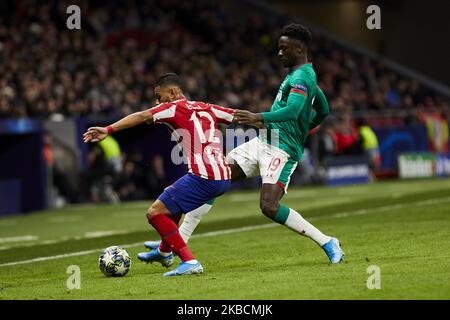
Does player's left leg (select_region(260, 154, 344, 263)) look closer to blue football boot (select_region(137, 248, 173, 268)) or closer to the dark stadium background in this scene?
blue football boot (select_region(137, 248, 173, 268))

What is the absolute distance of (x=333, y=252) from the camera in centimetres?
1085

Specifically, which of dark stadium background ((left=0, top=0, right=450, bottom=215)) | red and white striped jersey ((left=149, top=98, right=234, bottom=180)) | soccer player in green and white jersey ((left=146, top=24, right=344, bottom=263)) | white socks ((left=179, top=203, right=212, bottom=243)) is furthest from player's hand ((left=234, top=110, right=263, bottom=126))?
dark stadium background ((left=0, top=0, right=450, bottom=215))

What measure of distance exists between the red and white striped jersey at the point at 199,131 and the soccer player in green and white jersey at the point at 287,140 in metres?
0.51

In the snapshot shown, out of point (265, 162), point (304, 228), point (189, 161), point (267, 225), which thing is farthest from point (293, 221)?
point (267, 225)

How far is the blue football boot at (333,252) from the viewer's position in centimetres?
1082

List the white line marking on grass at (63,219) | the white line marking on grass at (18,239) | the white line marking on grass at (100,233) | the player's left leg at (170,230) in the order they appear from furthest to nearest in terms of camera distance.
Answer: the white line marking on grass at (63,219), the white line marking on grass at (18,239), the white line marking on grass at (100,233), the player's left leg at (170,230)

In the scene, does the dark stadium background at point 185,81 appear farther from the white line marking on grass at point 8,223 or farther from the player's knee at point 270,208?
the player's knee at point 270,208

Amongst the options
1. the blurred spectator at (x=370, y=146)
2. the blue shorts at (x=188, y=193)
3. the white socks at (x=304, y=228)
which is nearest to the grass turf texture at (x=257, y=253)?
the white socks at (x=304, y=228)

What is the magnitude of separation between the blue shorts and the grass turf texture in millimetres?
719

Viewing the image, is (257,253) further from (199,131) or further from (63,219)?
(63,219)

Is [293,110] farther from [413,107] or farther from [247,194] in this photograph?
[413,107]

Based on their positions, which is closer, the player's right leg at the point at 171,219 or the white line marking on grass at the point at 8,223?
the player's right leg at the point at 171,219

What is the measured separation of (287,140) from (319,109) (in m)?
0.54

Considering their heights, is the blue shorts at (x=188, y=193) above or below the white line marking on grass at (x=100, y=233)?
above
